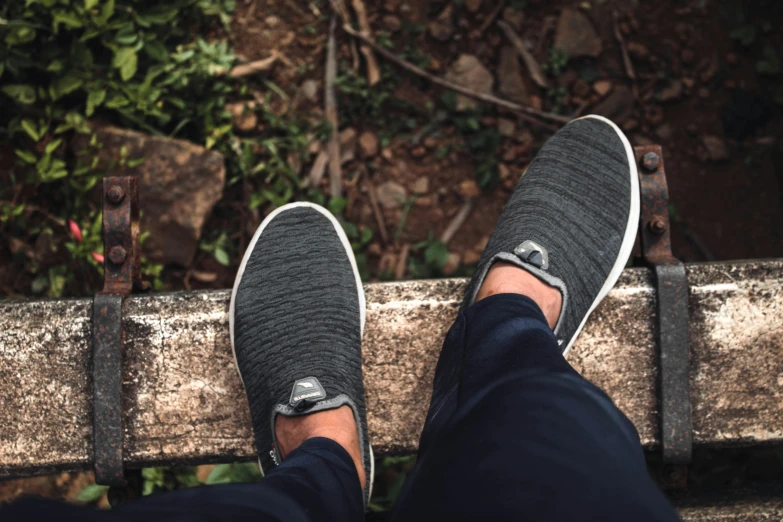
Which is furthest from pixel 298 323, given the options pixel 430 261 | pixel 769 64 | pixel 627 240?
pixel 769 64

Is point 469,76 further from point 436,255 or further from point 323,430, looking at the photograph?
point 323,430

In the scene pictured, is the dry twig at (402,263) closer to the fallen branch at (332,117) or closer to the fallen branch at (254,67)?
the fallen branch at (332,117)

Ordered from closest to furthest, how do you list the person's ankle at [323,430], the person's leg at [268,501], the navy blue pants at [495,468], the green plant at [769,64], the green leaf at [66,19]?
1. the person's leg at [268,501]
2. the navy blue pants at [495,468]
3. the person's ankle at [323,430]
4. the green leaf at [66,19]
5. the green plant at [769,64]

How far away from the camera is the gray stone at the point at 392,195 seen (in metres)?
2.12

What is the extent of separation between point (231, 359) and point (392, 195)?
3.08ft

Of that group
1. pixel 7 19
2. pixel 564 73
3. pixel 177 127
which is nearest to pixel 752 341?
pixel 564 73

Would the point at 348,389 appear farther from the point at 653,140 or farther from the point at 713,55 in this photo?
the point at 713,55

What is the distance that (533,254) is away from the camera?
1407 mm

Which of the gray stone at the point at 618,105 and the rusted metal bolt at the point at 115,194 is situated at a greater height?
the gray stone at the point at 618,105

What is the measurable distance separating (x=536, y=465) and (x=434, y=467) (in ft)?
0.56

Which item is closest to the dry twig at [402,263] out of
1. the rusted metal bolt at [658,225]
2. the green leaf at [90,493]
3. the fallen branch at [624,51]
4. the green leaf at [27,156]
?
the rusted metal bolt at [658,225]

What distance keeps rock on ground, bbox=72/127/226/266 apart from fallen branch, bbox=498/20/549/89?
1125mm

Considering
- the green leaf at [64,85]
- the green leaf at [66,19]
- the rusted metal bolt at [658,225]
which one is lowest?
the green leaf at [64,85]

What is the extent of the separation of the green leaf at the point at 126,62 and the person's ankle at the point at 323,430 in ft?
4.10
